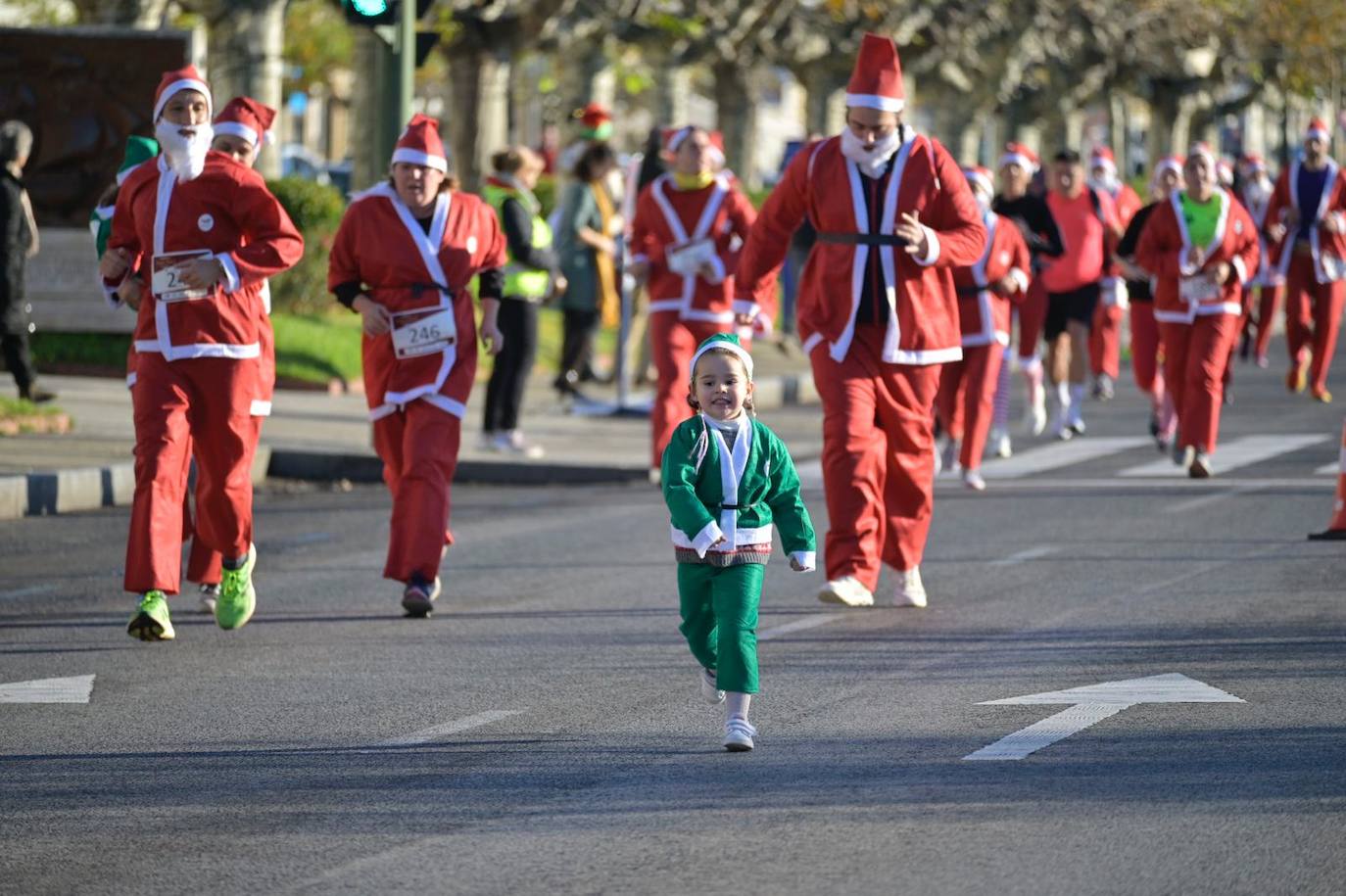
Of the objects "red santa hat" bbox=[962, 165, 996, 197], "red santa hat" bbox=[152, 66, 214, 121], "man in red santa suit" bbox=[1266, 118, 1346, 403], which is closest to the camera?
"red santa hat" bbox=[152, 66, 214, 121]

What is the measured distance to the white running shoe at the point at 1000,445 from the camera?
1786cm

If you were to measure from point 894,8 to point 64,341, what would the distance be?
26.5m

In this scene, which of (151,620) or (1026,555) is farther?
(1026,555)

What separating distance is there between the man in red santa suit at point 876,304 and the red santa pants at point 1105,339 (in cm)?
1080

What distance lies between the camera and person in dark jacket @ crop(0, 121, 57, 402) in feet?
59.0

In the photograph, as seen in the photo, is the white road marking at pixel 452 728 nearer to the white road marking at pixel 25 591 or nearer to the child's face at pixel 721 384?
the child's face at pixel 721 384

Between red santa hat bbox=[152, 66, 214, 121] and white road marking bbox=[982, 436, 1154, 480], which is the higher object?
red santa hat bbox=[152, 66, 214, 121]

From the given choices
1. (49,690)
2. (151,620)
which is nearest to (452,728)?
(49,690)

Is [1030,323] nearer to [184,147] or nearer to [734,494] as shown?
[184,147]

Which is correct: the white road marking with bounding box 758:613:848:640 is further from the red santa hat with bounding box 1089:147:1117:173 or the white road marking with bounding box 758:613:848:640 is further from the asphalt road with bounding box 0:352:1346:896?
the red santa hat with bounding box 1089:147:1117:173

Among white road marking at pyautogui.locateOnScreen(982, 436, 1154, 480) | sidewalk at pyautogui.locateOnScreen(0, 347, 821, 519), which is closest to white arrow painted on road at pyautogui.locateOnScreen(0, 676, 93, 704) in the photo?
sidewalk at pyautogui.locateOnScreen(0, 347, 821, 519)

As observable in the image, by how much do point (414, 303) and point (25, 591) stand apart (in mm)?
2133

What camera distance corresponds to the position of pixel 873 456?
10.7m

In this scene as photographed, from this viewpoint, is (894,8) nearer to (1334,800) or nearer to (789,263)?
(789,263)
